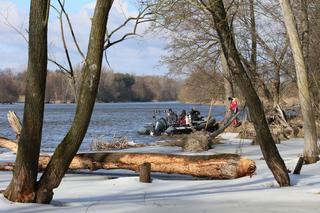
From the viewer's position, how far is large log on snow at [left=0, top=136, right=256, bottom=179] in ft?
37.2

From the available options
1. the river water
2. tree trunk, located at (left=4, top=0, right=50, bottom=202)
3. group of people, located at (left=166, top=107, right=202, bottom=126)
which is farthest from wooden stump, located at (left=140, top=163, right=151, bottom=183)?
group of people, located at (left=166, top=107, right=202, bottom=126)

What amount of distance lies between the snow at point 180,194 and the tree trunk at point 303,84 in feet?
2.02

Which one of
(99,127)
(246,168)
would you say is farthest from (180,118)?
(246,168)

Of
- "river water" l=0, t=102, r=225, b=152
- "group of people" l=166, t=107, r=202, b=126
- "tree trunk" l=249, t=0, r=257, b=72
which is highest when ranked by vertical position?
"tree trunk" l=249, t=0, r=257, b=72

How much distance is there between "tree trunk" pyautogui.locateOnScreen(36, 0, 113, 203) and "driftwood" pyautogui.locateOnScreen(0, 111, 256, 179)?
3995 millimetres

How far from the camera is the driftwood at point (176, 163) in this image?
37.2 ft

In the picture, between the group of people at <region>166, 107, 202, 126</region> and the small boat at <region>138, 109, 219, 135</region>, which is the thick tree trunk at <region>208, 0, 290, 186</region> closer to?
the small boat at <region>138, 109, 219, 135</region>

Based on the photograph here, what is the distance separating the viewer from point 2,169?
41.2ft

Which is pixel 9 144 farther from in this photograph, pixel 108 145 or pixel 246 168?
pixel 108 145

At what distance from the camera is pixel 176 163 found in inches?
469

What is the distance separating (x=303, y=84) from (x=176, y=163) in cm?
373

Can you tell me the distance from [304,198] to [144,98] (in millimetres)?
137380

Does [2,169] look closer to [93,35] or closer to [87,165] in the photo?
[87,165]

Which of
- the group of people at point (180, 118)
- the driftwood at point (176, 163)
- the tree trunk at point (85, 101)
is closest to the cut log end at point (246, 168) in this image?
the driftwood at point (176, 163)
